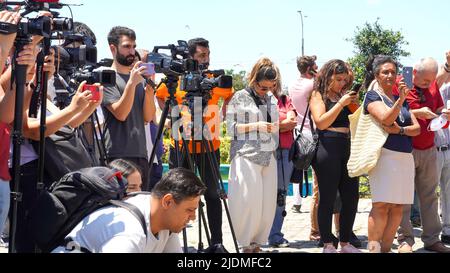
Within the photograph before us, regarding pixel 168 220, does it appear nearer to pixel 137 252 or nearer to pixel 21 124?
pixel 137 252

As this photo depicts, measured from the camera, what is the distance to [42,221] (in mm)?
3492

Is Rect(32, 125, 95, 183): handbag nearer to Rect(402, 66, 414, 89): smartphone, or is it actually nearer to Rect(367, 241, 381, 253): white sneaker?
Rect(367, 241, 381, 253): white sneaker

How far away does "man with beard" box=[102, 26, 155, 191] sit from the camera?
555 cm

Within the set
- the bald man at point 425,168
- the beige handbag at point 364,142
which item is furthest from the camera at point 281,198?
the bald man at point 425,168

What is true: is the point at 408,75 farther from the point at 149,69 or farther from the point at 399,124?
the point at 149,69

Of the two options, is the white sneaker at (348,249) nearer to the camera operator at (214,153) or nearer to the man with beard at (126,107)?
the camera operator at (214,153)

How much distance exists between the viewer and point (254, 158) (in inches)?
255

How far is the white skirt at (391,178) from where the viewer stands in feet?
19.9

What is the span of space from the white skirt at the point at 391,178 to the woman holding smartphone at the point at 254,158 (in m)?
0.93

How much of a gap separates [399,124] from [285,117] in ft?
3.90

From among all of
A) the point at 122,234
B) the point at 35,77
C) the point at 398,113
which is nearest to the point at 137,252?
the point at 122,234

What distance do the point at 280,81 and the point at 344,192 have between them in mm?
1157

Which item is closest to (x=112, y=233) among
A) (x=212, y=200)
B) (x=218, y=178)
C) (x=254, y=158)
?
(x=218, y=178)

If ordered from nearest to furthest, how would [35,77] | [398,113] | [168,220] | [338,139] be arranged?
[168,220] < [35,77] < [398,113] < [338,139]
